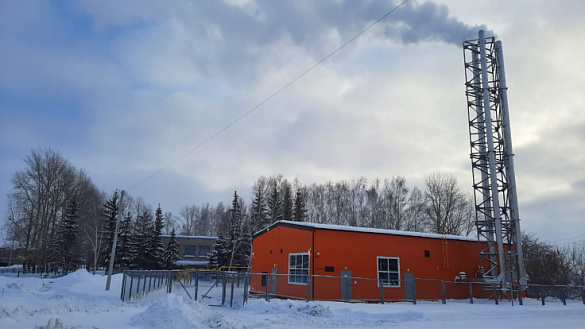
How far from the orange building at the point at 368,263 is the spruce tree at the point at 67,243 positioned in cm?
3516

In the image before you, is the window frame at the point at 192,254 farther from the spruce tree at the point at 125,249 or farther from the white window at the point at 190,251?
the spruce tree at the point at 125,249

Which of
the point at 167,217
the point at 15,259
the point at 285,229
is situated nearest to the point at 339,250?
the point at 285,229

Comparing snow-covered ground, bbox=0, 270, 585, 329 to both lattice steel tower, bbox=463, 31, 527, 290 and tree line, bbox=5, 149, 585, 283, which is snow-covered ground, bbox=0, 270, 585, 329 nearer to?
lattice steel tower, bbox=463, 31, 527, 290

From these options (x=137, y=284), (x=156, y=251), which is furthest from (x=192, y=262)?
(x=137, y=284)

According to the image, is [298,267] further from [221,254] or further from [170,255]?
[170,255]

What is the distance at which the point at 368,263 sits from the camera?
72.7ft

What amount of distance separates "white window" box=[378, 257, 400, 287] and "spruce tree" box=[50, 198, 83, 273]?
138 ft

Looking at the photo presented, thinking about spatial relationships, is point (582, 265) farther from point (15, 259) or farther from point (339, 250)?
point (15, 259)

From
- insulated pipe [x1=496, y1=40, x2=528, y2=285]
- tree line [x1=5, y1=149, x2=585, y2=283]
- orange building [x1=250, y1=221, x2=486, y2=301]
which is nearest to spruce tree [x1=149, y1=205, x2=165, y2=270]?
tree line [x1=5, y1=149, x2=585, y2=283]

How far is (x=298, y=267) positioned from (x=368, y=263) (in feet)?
13.2

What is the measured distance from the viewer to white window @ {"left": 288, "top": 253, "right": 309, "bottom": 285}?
21.6m

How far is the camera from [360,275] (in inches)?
858

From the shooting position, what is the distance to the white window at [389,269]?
73.4ft

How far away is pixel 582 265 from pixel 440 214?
15884mm
